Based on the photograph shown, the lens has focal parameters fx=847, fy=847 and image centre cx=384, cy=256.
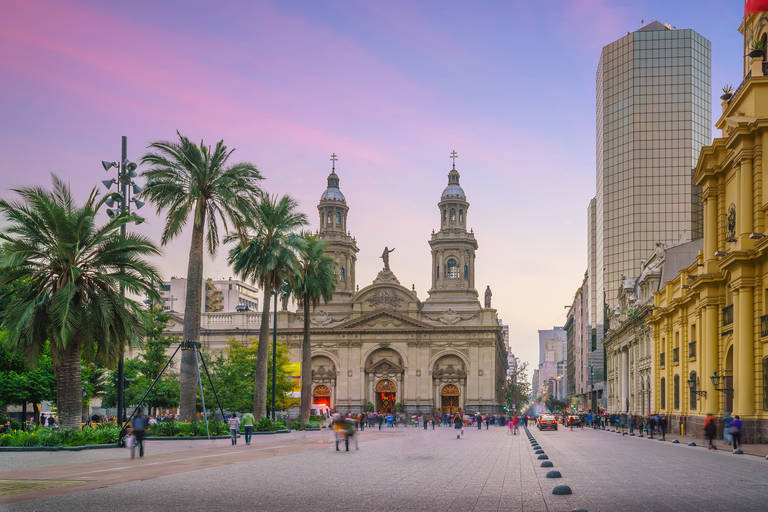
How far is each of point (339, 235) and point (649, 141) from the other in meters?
41.0

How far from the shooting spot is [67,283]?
2645 centimetres

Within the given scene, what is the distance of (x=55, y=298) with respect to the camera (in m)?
26.1

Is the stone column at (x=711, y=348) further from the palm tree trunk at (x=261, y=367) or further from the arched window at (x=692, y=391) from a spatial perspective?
the palm tree trunk at (x=261, y=367)

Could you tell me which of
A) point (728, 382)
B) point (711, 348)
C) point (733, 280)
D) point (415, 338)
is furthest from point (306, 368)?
point (415, 338)

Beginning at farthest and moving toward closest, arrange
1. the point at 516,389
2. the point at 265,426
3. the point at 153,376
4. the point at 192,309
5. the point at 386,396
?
the point at 516,389 < the point at 386,396 < the point at 153,376 < the point at 265,426 < the point at 192,309

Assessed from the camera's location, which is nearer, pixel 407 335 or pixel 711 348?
pixel 711 348

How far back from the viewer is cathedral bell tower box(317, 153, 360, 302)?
4257 inches

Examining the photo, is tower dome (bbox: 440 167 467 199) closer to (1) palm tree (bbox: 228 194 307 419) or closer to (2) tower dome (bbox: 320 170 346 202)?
(2) tower dome (bbox: 320 170 346 202)

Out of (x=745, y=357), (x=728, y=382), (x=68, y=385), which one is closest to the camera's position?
(x=68, y=385)

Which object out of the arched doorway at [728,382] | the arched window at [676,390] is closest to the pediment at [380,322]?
the arched window at [676,390]

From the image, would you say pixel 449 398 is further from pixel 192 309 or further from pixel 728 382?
pixel 192 309

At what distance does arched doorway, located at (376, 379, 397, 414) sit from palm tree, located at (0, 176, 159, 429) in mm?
76280

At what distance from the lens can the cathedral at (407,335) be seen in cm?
10106

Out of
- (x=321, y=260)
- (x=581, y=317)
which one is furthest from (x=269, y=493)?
(x=581, y=317)
